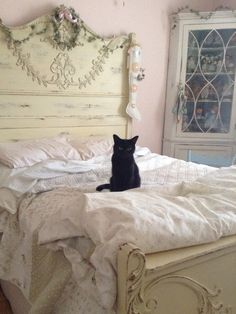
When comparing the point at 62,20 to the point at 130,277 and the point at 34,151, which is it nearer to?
the point at 34,151

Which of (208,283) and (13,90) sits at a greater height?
(13,90)

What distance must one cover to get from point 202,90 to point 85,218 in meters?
2.67

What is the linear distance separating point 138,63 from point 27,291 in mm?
2313

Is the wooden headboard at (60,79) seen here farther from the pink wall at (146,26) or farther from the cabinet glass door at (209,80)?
the cabinet glass door at (209,80)

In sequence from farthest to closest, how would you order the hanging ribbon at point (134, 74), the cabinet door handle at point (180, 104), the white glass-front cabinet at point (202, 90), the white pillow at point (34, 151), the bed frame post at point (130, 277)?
the cabinet door handle at point (180, 104)
the white glass-front cabinet at point (202, 90)
the hanging ribbon at point (134, 74)
the white pillow at point (34, 151)
the bed frame post at point (130, 277)

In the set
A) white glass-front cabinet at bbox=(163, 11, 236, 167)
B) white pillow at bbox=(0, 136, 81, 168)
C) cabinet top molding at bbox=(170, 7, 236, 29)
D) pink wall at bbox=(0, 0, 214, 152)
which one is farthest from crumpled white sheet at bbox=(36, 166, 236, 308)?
cabinet top molding at bbox=(170, 7, 236, 29)

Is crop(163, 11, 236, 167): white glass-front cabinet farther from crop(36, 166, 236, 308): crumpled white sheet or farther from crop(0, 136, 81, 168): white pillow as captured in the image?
crop(36, 166, 236, 308): crumpled white sheet

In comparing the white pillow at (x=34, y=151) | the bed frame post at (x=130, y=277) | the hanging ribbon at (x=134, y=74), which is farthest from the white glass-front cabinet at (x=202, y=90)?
the bed frame post at (x=130, y=277)

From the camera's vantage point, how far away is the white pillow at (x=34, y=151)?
2080mm

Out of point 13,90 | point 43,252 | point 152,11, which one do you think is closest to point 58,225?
point 43,252

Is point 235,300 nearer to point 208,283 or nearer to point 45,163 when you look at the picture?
point 208,283

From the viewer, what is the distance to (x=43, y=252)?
131cm

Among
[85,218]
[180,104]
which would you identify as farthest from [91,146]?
[85,218]

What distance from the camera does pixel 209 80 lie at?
331 cm
